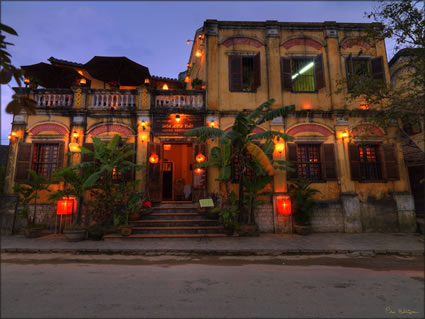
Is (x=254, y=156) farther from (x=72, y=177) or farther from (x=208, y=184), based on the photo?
(x=72, y=177)

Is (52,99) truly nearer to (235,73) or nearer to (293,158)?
(235,73)

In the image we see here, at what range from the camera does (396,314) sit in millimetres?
3248

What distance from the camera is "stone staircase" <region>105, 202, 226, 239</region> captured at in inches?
354

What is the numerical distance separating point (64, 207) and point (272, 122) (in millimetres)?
9625

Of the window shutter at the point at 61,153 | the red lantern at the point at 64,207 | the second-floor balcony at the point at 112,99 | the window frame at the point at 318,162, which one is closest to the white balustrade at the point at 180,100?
the second-floor balcony at the point at 112,99

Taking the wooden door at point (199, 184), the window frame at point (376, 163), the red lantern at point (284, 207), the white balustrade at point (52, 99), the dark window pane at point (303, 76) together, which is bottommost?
the red lantern at point (284, 207)

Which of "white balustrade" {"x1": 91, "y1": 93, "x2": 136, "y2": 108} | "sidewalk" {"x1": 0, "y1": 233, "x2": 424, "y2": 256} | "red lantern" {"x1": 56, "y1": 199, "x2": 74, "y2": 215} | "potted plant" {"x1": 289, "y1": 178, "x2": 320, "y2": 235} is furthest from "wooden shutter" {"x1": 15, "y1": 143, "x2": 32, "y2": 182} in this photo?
"potted plant" {"x1": 289, "y1": 178, "x2": 320, "y2": 235}

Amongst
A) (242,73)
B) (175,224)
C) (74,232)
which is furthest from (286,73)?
(74,232)

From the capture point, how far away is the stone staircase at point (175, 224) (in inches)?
354

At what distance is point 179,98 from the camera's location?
1141 centimetres

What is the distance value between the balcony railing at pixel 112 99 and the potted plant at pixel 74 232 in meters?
5.52

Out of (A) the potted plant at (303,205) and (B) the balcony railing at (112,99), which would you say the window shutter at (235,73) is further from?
(A) the potted plant at (303,205)

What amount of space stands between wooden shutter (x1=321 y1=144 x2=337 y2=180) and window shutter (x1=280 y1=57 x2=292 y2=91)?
3406mm

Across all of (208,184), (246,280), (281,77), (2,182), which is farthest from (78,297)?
(281,77)
